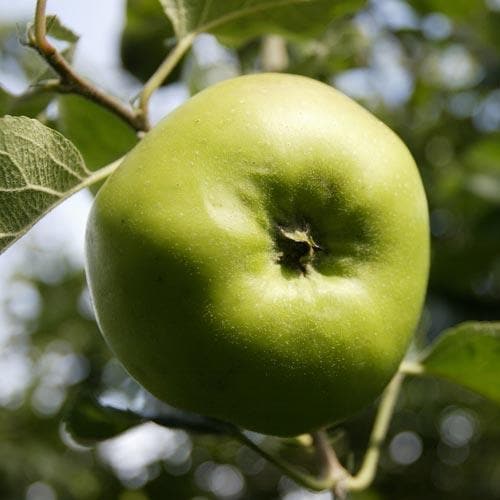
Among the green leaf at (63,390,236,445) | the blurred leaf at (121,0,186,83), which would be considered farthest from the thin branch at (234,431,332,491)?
the blurred leaf at (121,0,186,83)

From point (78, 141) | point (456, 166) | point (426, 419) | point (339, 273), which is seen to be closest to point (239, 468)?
point (426, 419)

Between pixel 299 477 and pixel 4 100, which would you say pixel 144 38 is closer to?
pixel 4 100

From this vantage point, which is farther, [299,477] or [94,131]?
[94,131]

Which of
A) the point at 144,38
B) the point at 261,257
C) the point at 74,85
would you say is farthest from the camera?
the point at 144,38

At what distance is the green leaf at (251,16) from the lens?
1.09 m

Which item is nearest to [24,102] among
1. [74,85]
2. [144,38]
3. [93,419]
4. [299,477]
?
[74,85]

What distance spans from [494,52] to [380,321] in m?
1.86

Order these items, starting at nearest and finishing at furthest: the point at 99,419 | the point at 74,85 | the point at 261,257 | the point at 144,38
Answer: the point at 261,257, the point at 74,85, the point at 99,419, the point at 144,38

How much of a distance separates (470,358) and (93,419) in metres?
0.54

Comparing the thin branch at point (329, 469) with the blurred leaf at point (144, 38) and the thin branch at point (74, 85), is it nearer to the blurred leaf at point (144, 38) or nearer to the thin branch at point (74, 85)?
the thin branch at point (74, 85)

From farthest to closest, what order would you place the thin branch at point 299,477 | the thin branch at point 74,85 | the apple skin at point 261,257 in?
the thin branch at point 299,477, the thin branch at point 74,85, the apple skin at point 261,257

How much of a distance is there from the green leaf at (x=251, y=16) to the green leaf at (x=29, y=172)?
1.05 ft

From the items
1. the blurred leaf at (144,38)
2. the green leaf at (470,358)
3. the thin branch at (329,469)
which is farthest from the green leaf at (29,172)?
the blurred leaf at (144,38)

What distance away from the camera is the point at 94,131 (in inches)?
45.8
